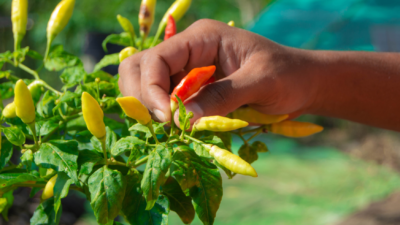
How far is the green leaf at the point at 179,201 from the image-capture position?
0.71m

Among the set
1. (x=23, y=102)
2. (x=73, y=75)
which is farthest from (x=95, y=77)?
(x=23, y=102)

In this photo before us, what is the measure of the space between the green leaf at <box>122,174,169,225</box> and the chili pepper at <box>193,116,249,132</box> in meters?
0.15

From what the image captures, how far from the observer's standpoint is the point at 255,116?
0.93m

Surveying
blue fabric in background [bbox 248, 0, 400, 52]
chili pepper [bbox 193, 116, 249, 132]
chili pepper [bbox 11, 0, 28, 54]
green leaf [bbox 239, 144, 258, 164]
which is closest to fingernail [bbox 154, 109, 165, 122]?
chili pepper [bbox 193, 116, 249, 132]

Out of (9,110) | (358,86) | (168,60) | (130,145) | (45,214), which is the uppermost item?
(358,86)

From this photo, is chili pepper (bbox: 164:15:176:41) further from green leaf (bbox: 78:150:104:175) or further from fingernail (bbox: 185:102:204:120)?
green leaf (bbox: 78:150:104:175)

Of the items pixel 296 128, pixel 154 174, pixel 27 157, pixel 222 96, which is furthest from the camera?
pixel 296 128

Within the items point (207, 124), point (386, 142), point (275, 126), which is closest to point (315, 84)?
point (275, 126)

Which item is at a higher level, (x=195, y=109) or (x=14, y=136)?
(x=195, y=109)

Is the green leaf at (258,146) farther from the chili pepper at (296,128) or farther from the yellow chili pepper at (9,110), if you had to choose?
the yellow chili pepper at (9,110)

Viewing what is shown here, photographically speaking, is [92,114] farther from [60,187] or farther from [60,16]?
[60,16]

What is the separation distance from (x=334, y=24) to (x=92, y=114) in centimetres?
432

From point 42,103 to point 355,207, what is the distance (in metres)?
4.15

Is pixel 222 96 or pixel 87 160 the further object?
pixel 222 96
